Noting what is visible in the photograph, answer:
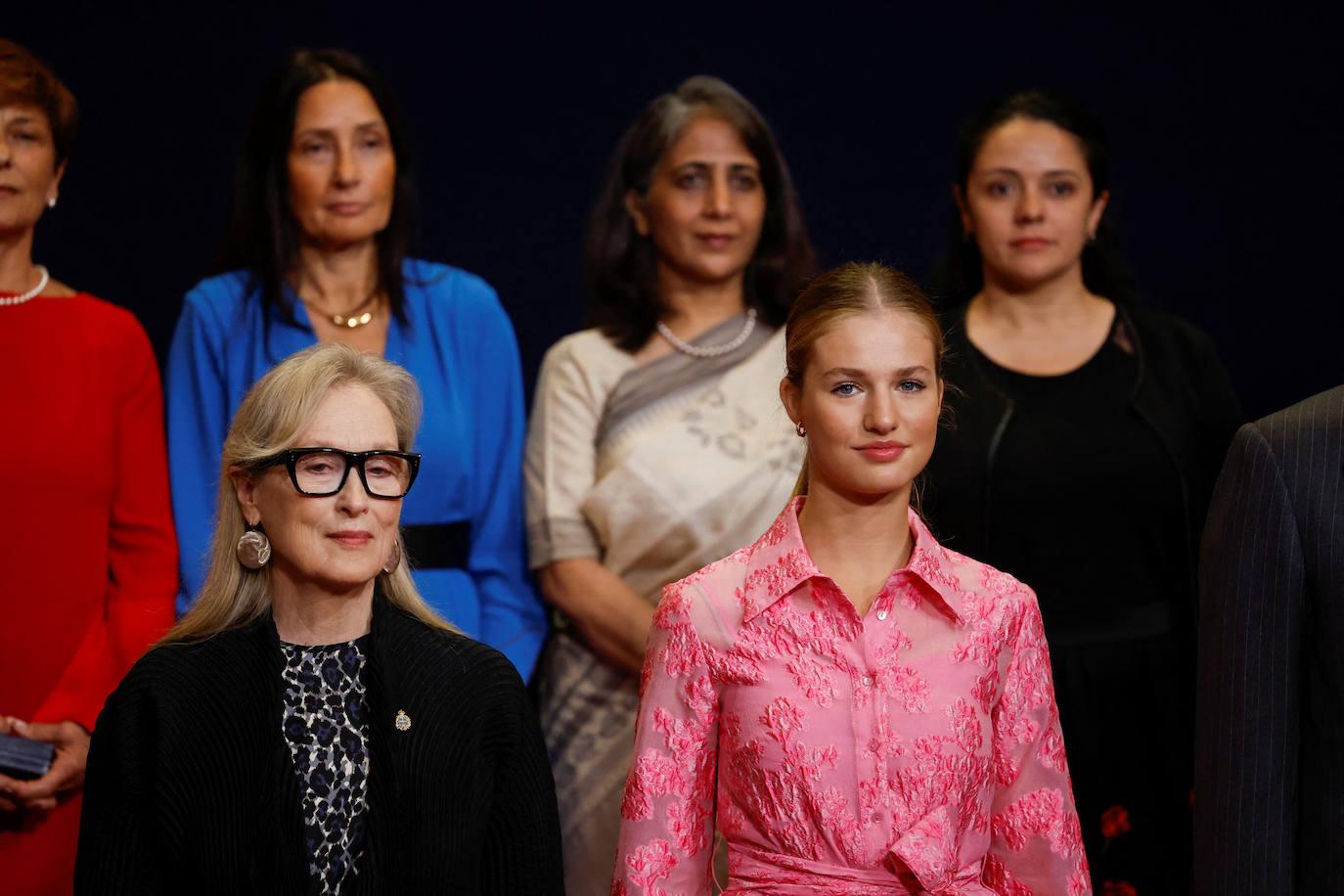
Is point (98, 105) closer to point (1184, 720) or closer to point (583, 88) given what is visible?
point (583, 88)

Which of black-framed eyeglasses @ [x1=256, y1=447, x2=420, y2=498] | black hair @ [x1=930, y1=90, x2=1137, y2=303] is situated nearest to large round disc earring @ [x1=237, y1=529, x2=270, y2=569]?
black-framed eyeglasses @ [x1=256, y1=447, x2=420, y2=498]

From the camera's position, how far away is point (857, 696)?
7.75 feet

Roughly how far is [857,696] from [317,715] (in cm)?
73

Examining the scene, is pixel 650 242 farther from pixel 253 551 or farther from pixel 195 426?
pixel 253 551

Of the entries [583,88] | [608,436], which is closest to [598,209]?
[608,436]

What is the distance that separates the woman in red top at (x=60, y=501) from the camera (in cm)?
300

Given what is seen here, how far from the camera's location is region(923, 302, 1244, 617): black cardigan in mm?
3229

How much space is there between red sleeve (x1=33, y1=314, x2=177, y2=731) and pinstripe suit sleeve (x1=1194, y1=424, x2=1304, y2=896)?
177 centimetres

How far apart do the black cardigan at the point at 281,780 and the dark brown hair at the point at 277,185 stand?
105cm

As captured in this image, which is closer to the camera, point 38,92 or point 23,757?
point 23,757

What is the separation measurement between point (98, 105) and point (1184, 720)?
2703mm

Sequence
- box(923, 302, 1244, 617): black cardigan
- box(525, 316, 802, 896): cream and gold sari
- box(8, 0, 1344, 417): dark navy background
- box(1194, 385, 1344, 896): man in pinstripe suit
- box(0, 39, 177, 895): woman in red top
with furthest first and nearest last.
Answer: box(8, 0, 1344, 417): dark navy background
box(525, 316, 802, 896): cream and gold sari
box(923, 302, 1244, 617): black cardigan
box(0, 39, 177, 895): woman in red top
box(1194, 385, 1344, 896): man in pinstripe suit

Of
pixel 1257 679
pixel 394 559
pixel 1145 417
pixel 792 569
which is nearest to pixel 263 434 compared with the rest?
pixel 394 559

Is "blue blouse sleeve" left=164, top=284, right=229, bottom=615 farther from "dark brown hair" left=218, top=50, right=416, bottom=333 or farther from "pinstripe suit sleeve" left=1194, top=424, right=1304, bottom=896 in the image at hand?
"pinstripe suit sleeve" left=1194, top=424, right=1304, bottom=896
